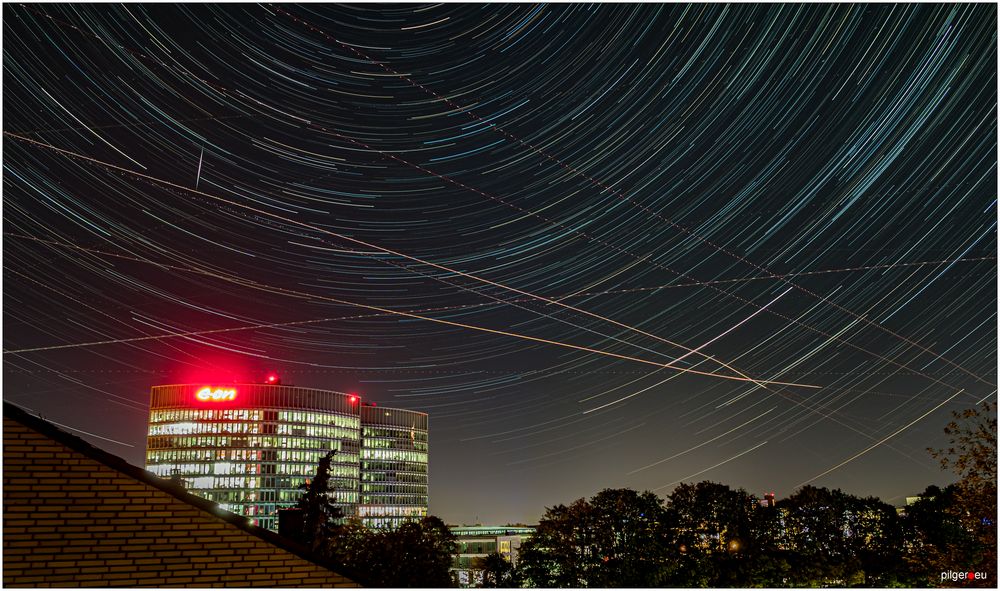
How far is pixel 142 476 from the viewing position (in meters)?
12.0

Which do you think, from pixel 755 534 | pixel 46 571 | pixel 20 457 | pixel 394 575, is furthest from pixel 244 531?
pixel 755 534

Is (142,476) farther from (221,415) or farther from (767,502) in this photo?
(221,415)

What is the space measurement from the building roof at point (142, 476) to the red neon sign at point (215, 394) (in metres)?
188

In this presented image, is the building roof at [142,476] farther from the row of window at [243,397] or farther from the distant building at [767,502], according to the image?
the row of window at [243,397]

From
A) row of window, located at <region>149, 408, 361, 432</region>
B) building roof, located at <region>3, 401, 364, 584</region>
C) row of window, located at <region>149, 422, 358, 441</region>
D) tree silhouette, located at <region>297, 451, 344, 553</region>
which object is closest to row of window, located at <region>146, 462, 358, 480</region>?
row of window, located at <region>149, 422, 358, 441</region>

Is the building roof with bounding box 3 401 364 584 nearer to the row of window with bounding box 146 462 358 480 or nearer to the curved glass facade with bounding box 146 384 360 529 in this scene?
the row of window with bounding box 146 462 358 480

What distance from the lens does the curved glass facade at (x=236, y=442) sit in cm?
18512

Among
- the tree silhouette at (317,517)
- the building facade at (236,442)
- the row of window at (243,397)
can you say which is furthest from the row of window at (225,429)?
the tree silhouette at (317,517)

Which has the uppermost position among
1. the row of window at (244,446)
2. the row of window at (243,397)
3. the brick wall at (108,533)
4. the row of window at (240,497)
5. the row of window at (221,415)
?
the row of window at (243,397)

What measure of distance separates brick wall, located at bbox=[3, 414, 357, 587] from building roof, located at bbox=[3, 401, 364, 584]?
0.03 metres

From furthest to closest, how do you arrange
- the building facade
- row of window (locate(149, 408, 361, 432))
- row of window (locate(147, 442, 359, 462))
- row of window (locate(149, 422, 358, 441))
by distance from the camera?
row of window (locate(149, 408, 361, 432))
row of window (locate(149, 422, 358, 441))
row of window (locate(147, 442, 359, 462))
the building facade

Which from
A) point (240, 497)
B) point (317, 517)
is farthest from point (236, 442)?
point (317, 517)

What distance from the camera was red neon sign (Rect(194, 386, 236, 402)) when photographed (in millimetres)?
188125

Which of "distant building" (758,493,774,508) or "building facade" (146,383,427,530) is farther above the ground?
"building facade" (146,383,427,530)
